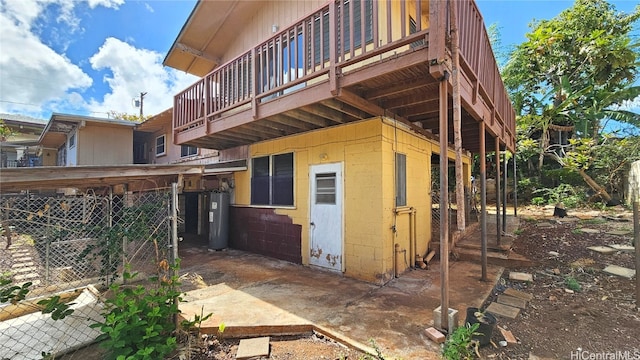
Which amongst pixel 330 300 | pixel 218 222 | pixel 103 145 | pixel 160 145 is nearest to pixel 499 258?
pixel 330 300

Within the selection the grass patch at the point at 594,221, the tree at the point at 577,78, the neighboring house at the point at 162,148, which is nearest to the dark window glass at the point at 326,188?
the neighboring house at the point at 162,148

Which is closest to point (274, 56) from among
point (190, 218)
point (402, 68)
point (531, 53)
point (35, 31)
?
point (402, 68)

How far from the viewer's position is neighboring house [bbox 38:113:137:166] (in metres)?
9.08

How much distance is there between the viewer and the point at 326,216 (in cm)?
539

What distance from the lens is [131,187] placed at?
4.33 meters

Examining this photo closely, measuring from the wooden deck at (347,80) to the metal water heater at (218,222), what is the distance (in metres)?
1.61

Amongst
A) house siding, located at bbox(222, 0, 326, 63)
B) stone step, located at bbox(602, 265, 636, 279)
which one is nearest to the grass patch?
stone step, located at bbox(602, 265, 636, 279)

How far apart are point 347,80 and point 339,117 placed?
134 centimetres

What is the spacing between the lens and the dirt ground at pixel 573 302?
2762 millimetres

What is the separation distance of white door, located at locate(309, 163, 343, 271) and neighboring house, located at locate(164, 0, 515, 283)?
0.08 feet

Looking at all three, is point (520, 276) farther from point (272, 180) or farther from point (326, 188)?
point (272, 180)

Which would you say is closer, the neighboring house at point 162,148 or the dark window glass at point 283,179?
the dark window glass at point 283,179

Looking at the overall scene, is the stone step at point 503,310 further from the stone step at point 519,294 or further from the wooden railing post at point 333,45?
the wooden railing post at point 333,45

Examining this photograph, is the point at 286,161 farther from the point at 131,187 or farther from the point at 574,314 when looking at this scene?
the point at 574,314
